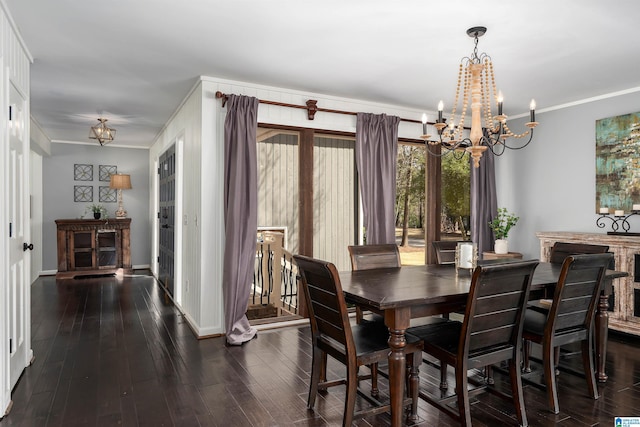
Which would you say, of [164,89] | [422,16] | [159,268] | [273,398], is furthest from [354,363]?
[159,268]

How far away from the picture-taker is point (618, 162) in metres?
4.49

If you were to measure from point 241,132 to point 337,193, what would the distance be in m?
2.35

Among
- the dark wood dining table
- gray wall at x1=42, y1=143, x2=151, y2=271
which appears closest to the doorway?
gray wall at x1=42, y1=143, x2=151, y2=271

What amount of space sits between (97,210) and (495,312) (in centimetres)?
770

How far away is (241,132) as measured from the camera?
4.09m

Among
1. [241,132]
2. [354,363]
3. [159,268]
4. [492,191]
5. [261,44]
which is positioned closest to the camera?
[354,363]

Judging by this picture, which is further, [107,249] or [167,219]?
[107,249]

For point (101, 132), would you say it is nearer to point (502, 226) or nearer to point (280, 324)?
point (280, 324)

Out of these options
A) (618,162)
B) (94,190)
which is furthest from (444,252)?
(94,190)

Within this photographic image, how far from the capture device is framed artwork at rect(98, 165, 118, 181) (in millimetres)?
8234

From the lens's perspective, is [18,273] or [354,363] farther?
[18,273]

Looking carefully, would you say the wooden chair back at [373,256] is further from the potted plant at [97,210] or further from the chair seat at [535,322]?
the potted plant at [97,210]

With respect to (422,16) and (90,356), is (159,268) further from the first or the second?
(422,16)

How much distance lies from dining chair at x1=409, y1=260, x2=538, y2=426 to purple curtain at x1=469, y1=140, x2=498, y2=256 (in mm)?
3403
